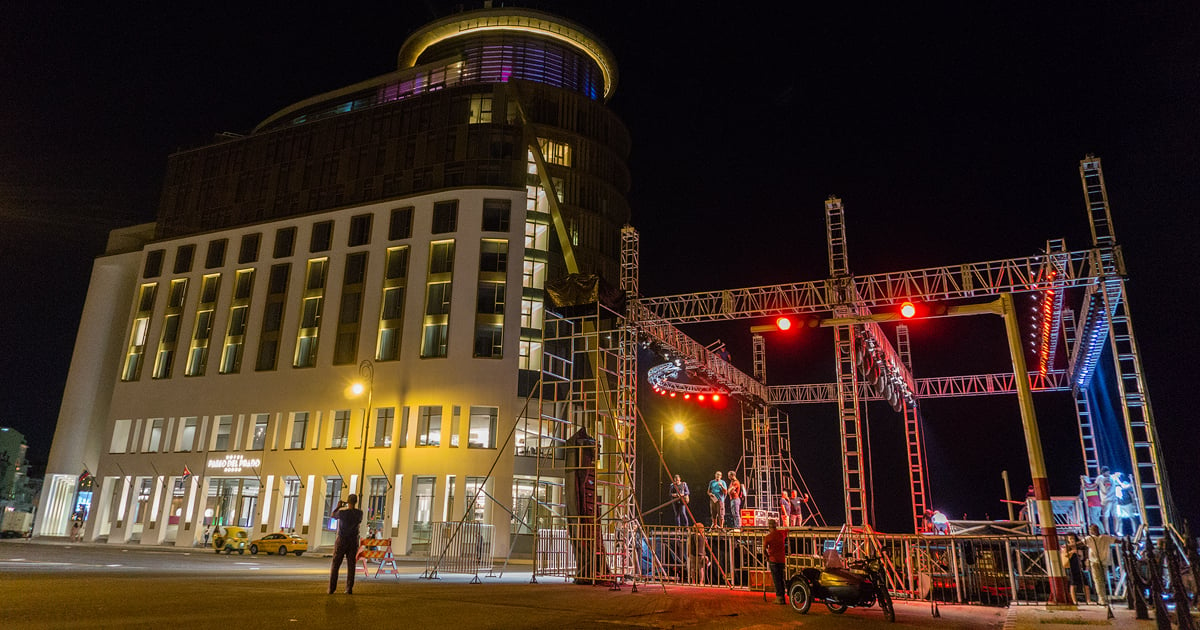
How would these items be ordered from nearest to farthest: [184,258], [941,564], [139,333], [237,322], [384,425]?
[941,564], [384,425], [237,322], [139,333], [184,258]

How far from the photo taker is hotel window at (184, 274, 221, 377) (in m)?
44.0

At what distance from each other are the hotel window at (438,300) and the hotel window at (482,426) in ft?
12.6

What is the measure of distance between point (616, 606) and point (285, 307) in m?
38.2

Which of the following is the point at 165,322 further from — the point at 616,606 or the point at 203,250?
the point at 616,606

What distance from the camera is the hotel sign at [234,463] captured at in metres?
39.6

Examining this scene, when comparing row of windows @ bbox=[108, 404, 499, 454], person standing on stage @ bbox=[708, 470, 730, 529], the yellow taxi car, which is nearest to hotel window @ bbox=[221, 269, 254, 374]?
row of windows @ bbox=[108, 404, 499, 454]

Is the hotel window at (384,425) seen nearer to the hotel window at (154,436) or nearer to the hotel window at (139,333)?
the hotel window at (154,436)

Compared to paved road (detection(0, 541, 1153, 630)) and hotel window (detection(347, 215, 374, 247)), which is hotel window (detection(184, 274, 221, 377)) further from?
paved road (detection(0, 541, 1153, 630))

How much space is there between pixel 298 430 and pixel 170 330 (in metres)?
14.0

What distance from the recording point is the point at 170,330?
45.8 metres

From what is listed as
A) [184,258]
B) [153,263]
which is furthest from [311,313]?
[153,263]

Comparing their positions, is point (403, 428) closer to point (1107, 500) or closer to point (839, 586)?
point (839, 586)

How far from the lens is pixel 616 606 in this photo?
35.0 ft

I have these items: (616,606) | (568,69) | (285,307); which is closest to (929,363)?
(616,606)
